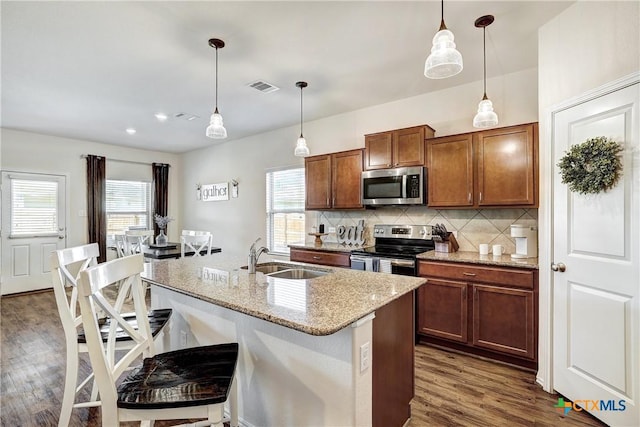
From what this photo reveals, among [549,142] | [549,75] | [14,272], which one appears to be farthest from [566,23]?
[14,272]

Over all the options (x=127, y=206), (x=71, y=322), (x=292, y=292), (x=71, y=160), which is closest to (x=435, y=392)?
(x=292, y=292)

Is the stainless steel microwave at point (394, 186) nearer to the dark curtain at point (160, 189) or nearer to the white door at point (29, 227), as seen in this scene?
the dark curtain at point (160, 189)

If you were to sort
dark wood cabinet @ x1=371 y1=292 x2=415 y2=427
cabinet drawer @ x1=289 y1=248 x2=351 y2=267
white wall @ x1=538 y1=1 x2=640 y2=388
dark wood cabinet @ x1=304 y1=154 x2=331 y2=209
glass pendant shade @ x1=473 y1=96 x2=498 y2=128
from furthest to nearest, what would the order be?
dark wood cabinet @ x1=304 y1=154 x2=331 y2=209
cabinet drawer @ x1=289 y1=248 x2=351 y2=267
glass pendant shade @ x1=473 y1=96 x2=498 y2=128
white wall @ x1=538 y1=1 x2=640 y2=388
dark wood cabinet @ x1=371 y1=292 x2=415 y2=427

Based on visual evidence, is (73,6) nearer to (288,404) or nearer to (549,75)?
(288,404)

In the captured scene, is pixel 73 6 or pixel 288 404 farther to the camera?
pixel 73 6

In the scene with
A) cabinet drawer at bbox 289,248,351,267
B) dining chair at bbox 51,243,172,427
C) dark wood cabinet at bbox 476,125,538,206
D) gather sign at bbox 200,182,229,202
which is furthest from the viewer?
gather sign at bbox 200,182,229,202

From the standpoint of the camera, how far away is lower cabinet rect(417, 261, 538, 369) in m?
2.54

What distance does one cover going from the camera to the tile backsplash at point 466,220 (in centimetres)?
313

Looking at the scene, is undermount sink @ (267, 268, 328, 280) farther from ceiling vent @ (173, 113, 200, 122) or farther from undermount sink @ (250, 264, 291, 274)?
ceiling vent @ (173, 113, 200, 122)

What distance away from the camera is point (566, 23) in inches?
88.3

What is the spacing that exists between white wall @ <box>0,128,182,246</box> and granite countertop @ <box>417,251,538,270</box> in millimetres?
6034

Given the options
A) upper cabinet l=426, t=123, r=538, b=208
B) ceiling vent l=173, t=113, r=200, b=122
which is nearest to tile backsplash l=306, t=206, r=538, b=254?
upper cabinet l=426, t=123, r=538, b=208

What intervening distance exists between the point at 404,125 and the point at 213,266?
2.83 m

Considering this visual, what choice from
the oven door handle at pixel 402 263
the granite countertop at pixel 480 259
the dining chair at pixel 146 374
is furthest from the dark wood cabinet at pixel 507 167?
the dining chair at pixel 146 374
